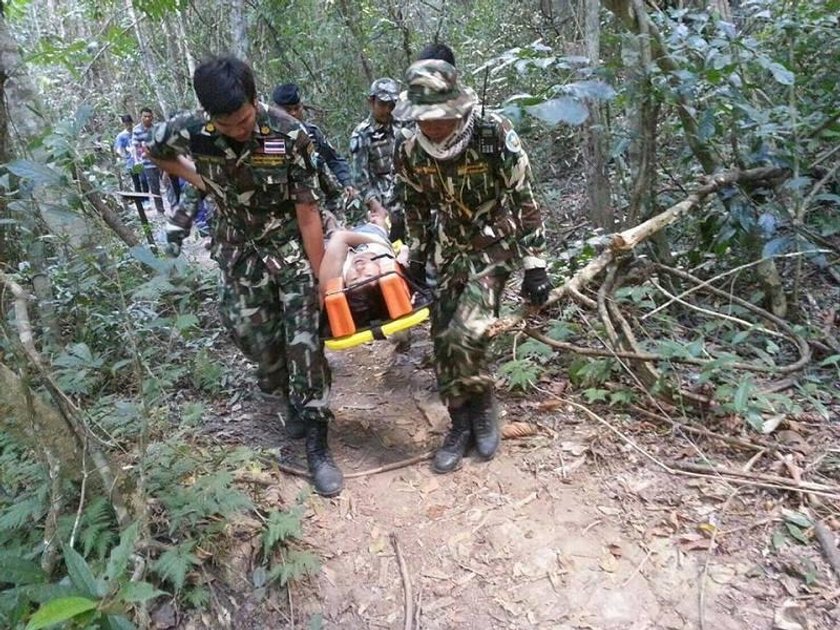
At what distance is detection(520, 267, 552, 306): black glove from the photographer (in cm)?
339

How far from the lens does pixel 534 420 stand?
377 cm

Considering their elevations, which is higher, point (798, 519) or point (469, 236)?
point (469, 236)

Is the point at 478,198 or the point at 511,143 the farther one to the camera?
the point at 478,198

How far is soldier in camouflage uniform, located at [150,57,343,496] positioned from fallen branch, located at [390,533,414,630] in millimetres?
472

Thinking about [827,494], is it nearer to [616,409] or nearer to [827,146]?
[616,409]

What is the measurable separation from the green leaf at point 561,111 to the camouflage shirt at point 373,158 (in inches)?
131

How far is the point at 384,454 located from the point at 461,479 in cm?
54

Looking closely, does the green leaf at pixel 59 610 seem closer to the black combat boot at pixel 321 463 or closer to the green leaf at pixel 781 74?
the black combat boot at pixel 321 463

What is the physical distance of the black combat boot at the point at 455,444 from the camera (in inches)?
136

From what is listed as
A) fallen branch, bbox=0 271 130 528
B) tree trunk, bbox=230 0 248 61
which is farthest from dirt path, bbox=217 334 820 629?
tree trunk, bbox=230 0 248 61

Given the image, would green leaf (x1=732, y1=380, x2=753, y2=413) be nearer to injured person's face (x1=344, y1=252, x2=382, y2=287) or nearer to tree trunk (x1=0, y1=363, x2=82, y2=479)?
injured person's face (x1=344, y1=252, x2=382, y2=287)

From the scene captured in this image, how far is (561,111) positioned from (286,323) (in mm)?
1816

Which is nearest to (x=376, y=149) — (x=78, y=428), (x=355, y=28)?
(x=78, y=428)

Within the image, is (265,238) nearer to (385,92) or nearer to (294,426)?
(294,426)
